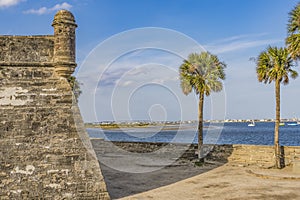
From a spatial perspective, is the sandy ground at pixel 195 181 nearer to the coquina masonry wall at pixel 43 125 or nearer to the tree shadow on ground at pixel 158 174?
the tree shadow on ground at pixel 158 174

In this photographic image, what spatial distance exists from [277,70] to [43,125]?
14.3 meters

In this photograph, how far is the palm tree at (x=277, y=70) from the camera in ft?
63.4

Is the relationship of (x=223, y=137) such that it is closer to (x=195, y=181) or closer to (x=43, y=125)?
(x=195, y=181)

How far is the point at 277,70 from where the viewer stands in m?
19.4

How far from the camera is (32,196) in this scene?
10562 mm

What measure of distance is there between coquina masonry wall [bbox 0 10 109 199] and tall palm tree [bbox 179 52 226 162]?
12182 mm

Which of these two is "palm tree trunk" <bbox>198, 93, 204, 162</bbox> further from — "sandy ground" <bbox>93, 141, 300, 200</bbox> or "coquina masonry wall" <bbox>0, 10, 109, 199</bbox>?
"coquina masonry wall" <bbox>0, 10, 109, 199</bbox>

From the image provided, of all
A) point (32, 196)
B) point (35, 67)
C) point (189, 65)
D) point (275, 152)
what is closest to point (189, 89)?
point (189, 65)

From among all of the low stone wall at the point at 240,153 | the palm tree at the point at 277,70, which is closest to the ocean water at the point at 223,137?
the low stone wall at the point at 240,153

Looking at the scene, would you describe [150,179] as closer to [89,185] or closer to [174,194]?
[174,194]

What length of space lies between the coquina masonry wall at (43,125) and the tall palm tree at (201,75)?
40.0 ft

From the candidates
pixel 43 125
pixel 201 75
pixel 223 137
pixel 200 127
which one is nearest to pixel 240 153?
pixel 200 127

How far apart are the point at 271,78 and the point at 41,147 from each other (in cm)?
1452

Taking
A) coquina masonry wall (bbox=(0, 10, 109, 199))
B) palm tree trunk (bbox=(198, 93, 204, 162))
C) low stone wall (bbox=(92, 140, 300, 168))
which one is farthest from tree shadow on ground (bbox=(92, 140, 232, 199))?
coquina masonry wall (bbox=(0, 10, 109, 199))
